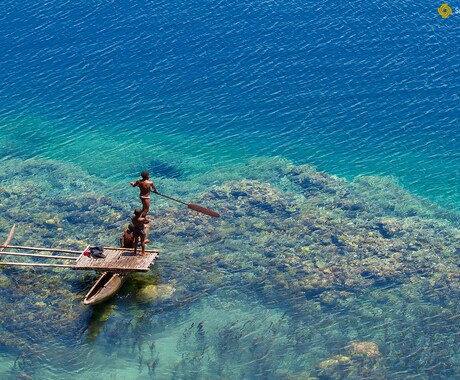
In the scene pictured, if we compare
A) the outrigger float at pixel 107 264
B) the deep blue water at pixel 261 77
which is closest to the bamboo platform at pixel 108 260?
the outrigger float at pixel 107 264

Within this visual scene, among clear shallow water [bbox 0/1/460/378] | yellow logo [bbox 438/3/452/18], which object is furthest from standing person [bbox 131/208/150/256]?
yellow logo [bbox 438/3/452/18]

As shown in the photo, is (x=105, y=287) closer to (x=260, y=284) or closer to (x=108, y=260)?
(x=108, y=260)

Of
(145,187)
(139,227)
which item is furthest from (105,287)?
(145,187)

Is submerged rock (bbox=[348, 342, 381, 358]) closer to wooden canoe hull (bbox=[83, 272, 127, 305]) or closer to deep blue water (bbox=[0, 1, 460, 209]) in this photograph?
wooden canoe hull (bbox=[83, 272, 127, 305])

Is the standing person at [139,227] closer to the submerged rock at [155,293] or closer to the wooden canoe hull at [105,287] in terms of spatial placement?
the wooden canoe hull at [105,287]

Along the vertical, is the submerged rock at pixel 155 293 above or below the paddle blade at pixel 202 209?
below

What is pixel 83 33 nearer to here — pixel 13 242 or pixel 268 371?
pixel 13 242

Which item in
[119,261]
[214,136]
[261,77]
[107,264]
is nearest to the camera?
[107,264]

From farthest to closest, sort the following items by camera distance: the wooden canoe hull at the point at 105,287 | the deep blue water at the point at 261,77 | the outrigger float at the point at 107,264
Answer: the deep blue water at the point at 261,77 → the outrigger float at the point at 107,264 → the wooden canoe hull at the point at 105,287
